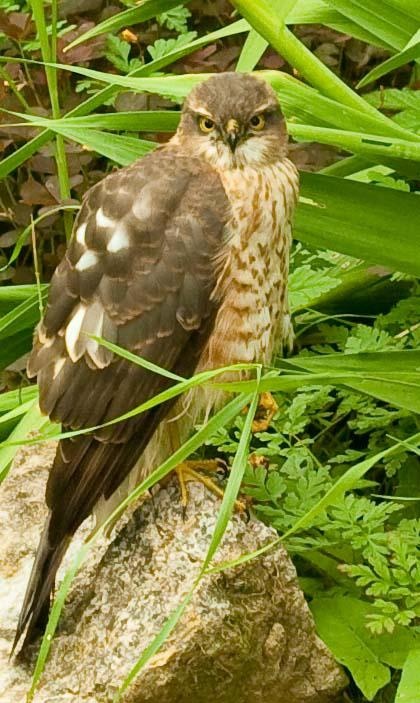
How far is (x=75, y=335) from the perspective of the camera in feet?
9.11

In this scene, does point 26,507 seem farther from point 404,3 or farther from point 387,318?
point 404,3

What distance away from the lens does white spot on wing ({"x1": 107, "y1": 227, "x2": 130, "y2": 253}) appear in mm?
2797

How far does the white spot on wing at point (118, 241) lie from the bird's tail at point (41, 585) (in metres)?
0.59

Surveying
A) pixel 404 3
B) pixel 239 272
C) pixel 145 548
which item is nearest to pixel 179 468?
pixel 145 548

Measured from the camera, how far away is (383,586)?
2.65 metres

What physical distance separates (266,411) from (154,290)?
550mm

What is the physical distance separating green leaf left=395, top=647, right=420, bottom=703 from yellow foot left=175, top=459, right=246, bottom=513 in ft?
1.73

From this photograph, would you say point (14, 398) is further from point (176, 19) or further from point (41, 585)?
point (176, 19)

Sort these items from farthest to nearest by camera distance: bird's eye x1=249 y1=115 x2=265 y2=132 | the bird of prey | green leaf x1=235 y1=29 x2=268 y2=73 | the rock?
green leaf x1=235 y1=29 x2=268 y2=73 < bird's eye x1=249 y1=115 x2=265 y2=132 < the bird of prey < the rock

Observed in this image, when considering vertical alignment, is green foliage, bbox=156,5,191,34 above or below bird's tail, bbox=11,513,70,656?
above

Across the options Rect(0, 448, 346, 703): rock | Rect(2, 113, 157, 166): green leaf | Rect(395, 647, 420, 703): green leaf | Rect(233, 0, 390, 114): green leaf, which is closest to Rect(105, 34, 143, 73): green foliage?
Rect(2, 113, 157, 166): green leaf

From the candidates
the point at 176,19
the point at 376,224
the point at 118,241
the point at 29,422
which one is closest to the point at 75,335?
the point at 118,241

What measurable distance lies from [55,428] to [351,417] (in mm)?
897

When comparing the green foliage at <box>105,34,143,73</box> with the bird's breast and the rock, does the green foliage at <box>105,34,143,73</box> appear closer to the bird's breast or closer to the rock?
the bird's breast
